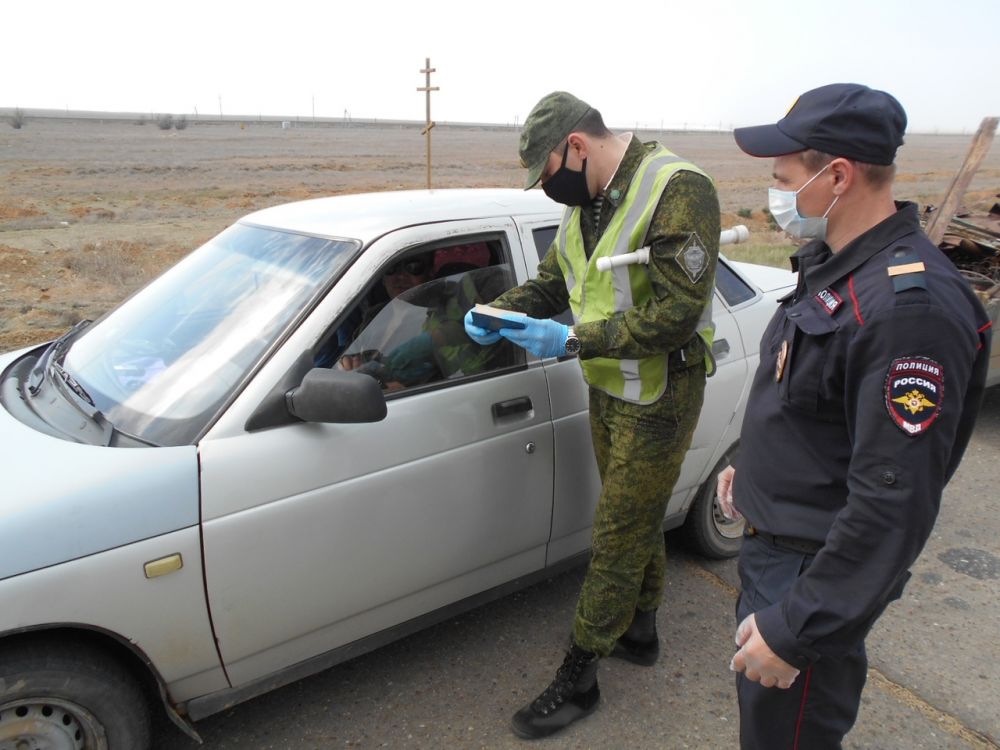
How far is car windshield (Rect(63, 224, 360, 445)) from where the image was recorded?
2.22m

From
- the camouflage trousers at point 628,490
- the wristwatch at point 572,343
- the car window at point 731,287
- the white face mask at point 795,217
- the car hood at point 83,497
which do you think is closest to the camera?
the white face mask at point 795,217

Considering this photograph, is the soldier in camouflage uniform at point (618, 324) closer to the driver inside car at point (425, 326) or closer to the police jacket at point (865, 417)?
the driver inside car at point (425, 326)

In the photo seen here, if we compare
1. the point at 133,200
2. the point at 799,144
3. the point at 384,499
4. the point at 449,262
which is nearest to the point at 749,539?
the point at 799,144

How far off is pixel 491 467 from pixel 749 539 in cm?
96

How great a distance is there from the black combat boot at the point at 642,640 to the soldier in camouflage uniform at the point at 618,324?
0.32 metres

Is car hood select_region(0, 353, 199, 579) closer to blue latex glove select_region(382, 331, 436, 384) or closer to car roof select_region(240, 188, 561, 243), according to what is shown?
blue latex glove select_region(382, 331, 436, 384)

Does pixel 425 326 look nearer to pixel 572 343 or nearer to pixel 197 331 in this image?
pixel 572 343

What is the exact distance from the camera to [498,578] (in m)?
2.78

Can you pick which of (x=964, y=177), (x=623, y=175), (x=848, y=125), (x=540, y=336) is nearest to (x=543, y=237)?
(x=623, y=175)

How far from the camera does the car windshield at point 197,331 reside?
2.22 metres

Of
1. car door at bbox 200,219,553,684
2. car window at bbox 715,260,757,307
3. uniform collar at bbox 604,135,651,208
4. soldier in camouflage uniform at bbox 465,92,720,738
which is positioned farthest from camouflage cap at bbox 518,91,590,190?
car window at bbox 715,260,757,307

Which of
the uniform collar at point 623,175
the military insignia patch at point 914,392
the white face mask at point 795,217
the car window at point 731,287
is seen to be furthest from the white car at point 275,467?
the military insignia patch at point 914,392

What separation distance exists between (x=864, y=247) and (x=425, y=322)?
147 centimetres

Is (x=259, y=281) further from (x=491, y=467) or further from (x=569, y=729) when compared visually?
(x=569, y=729)
